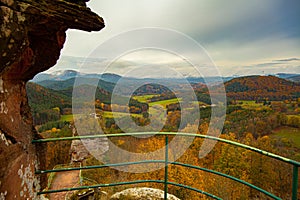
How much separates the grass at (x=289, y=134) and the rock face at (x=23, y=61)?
3773 centimetres

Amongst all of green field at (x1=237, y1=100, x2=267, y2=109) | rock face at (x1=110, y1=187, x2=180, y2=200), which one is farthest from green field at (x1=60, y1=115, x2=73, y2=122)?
green field at (x1=237, y1=100, x2=267, y2=109)

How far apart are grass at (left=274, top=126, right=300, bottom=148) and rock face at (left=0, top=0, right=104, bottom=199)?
37.7 metres

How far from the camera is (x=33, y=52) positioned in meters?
2.48

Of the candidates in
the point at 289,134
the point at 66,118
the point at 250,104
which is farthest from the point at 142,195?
the point at 250,104

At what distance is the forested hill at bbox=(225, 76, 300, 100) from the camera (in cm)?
3853

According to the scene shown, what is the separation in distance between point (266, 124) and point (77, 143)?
31645mm

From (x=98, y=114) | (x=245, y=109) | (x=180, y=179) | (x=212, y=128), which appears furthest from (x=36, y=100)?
(x=245, y=109)

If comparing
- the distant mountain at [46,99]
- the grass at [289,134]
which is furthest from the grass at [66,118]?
the grass at [289,134]

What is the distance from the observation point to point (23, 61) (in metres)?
2.34

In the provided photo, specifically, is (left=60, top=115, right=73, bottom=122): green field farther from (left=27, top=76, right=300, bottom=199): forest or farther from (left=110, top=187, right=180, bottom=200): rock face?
(left=110, top=187, right=180, bottom=200): rock face

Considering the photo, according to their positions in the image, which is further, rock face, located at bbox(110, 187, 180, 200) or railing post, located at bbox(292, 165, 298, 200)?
rock face, located at bbox(110, 187, 180, 200)

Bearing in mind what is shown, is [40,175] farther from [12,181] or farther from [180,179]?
[180,179]

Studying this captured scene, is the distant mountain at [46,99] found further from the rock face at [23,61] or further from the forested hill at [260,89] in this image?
the forested hill at [260,89]

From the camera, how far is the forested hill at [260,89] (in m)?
38.5
